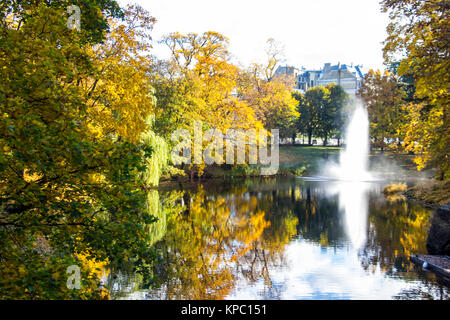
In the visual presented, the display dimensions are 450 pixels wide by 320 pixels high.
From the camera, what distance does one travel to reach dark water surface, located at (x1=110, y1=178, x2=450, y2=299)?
10.2 meters

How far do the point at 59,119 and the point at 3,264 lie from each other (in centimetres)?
218

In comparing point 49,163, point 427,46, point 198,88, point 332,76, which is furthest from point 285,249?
point 332,76

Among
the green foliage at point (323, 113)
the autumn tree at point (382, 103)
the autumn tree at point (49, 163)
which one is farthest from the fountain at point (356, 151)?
the autumn tree at point (49, 163)

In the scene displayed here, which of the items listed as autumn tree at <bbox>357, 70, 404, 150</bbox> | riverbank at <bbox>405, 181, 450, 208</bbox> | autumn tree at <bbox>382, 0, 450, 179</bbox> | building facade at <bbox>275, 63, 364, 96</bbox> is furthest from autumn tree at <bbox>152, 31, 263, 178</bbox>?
building facade at <bbox>275, 63, 364, 96</bbox>

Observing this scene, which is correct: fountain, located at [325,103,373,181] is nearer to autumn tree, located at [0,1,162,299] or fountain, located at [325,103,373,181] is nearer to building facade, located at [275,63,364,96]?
autumn tree, located at [0,1,162,299]

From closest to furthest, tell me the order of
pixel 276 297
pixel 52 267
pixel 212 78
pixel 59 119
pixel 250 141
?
pixel 52 267
pixel 59 119
pixel 276 297
pixel 212 78
pixel 250 141

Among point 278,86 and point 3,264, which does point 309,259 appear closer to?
point 3,264

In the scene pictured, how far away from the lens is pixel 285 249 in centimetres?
1465

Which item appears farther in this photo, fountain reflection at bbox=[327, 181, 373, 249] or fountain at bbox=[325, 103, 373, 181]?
fountain at bbox=[325, 103, 373, 181]

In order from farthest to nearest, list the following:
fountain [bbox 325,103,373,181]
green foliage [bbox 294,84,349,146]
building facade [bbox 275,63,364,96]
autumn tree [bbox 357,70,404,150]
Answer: building facade [bbox 275,63,364,96]
green foliage [bbox 294,84,349,146]
autumn tree [bbox 357,70,404,150]
fountain [bbox 325,103,373,181]

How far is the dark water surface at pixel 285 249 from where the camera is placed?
10.2 m

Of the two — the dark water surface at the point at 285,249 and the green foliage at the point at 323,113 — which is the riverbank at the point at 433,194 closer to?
the dark water surface at the point at 285,249
